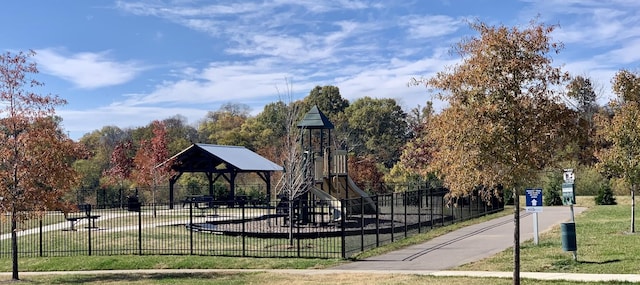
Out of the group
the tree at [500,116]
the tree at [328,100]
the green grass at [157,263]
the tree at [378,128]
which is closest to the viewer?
the tree at [500,116]

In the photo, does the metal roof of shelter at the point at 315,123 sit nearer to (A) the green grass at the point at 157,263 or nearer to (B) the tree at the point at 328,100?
(A) the green grass at the point at 157,263

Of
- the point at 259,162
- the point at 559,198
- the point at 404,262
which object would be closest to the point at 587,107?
the point at 559,198

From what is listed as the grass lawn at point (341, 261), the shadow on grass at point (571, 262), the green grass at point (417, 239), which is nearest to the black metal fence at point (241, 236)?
the green grass at point (417, 239)

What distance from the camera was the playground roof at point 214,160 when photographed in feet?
126

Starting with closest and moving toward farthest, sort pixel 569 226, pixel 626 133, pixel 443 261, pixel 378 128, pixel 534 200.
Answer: pixel 569 226
pixel 443 261
pixel 534 200
pixel 626 133
pixel 378 128

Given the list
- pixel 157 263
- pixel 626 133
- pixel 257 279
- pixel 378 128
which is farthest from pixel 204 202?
pixel 378 128

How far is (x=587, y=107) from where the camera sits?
200 ft

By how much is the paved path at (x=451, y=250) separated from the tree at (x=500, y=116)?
5.61 m

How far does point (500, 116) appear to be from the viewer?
9820mm

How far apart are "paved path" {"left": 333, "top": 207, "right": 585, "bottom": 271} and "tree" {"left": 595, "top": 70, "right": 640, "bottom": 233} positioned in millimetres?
3664

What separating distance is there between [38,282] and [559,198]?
1391 inches

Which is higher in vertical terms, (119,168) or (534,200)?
(119,168)

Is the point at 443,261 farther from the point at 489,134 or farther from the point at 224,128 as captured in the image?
the point at 224,128

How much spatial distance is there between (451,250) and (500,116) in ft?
30.3
